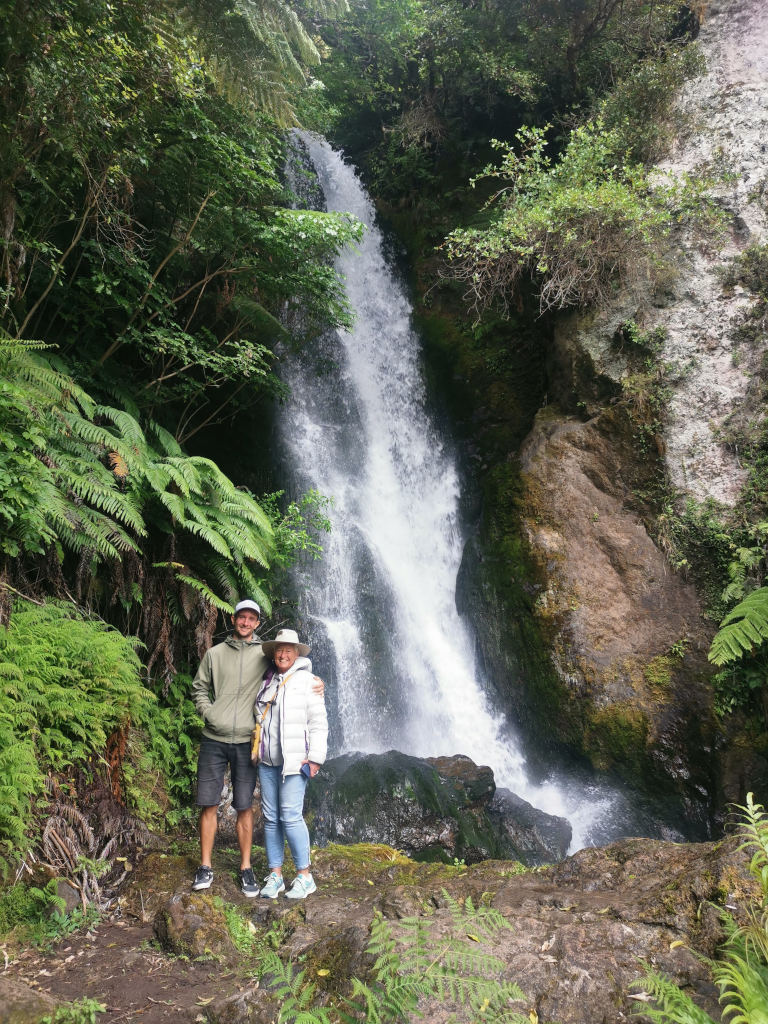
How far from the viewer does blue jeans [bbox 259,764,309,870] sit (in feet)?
11.9

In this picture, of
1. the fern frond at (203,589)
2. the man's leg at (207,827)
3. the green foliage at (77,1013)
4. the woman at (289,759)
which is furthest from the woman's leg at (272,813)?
the fern frond at (203,589)

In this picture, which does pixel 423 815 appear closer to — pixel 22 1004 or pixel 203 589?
pixel 203 589

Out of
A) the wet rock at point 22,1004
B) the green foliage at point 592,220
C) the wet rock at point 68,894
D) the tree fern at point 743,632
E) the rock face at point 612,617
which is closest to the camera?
the wet rock at point 22,1004

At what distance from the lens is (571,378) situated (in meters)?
9.88

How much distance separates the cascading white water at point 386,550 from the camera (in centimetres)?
851

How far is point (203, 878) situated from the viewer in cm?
360

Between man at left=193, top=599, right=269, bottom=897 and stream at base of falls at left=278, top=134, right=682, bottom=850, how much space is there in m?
4.45

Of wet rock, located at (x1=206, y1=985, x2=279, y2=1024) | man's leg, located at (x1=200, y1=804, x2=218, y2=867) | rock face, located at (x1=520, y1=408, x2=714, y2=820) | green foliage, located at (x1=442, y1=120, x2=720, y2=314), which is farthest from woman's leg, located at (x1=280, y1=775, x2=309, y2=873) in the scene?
green foliage, located at (x1=442, y1=120, x2=720, y2=314)

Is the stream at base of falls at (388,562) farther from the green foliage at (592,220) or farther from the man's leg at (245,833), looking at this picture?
the man's leg at (245,833)

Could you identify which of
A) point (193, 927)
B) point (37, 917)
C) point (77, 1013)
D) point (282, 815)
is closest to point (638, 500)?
point (282, 815)

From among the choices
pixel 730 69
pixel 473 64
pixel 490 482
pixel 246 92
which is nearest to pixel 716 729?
pixel 490 482

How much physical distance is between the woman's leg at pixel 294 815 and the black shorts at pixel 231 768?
39 cm

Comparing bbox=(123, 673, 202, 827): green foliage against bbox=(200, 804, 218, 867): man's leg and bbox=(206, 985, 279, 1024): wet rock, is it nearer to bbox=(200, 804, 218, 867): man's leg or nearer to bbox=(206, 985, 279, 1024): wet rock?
bbox=(200, 804, 218, 867): man's leg

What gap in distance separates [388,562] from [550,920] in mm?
7450
